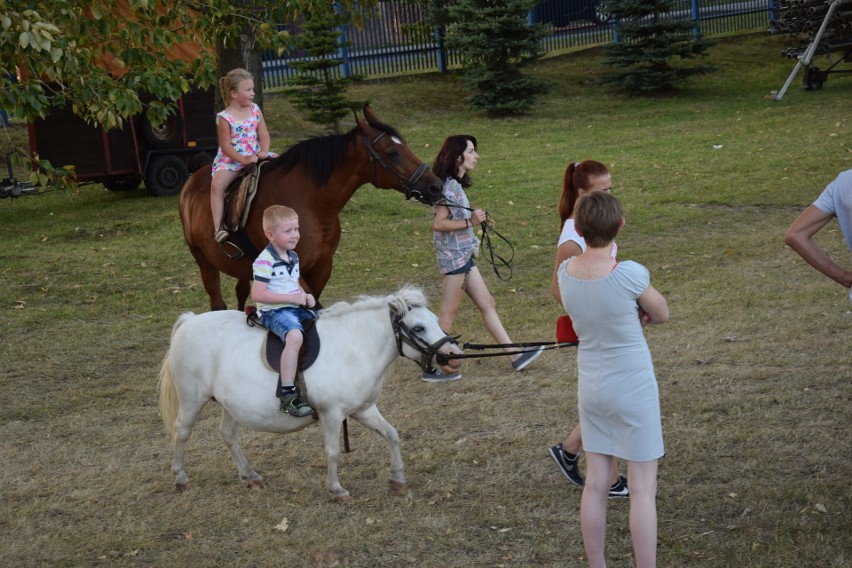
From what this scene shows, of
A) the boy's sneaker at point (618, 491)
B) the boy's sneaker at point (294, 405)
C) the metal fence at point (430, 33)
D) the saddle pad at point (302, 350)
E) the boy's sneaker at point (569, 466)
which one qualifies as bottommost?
the boy's sneaker at point (618, 491)

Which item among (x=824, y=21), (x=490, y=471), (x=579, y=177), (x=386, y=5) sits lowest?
(x=490, y=471)

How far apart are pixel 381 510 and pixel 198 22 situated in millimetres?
6907

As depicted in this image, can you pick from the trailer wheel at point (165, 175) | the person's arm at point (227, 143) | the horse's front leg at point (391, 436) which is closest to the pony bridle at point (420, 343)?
the horse's front leg at point (391, 436)

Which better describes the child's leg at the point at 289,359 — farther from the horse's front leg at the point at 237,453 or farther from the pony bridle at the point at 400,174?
the pony bridle at the point at 400,174

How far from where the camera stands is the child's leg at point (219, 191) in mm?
7703

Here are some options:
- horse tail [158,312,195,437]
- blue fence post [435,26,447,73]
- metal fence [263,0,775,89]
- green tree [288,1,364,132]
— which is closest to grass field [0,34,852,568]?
horse tail [158,312,195,437]

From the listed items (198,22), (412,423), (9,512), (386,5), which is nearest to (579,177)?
(412,423)

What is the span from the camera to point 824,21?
2008 cm

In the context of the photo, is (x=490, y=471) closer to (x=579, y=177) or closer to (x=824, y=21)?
(x=579, y=177)

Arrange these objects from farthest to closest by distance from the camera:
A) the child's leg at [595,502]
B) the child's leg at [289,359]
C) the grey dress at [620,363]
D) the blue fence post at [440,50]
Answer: the blue fence post at [440,50]
the child's leg at [289,359]
the child's leg at [595,502]
the grey dress at [620,363]

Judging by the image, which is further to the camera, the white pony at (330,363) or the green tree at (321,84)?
the green tree at (321,84)

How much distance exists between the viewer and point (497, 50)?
835 inches

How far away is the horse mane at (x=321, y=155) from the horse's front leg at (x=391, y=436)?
2742 mm

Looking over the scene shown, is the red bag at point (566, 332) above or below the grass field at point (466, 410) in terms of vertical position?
above
